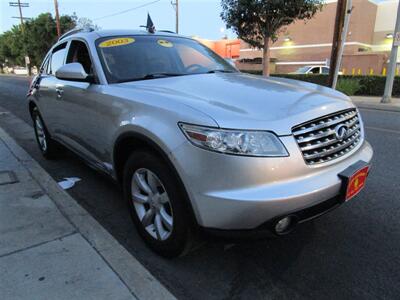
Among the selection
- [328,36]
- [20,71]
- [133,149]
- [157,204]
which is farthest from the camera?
[20,71]

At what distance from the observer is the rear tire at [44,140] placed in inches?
199

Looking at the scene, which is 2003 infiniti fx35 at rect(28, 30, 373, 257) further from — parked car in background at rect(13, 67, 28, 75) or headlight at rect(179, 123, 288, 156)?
parked car in background at rect(13, 67, 28, 75)

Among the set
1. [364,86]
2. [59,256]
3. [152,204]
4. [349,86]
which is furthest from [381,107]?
[59,256]

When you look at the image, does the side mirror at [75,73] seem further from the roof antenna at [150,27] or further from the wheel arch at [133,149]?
the roof antenna at [150,27]

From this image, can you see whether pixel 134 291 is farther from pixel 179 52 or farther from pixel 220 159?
pixel 179 52

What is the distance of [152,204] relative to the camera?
2.65 metres

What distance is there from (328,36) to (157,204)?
39.2 meters

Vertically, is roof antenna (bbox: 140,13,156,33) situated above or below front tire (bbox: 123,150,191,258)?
above

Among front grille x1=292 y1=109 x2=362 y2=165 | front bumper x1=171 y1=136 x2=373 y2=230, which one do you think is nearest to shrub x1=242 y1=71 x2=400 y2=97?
front grille x1=292 y1=109 x2=362 y2=165

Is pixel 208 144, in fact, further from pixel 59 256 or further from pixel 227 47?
pixel 227 47

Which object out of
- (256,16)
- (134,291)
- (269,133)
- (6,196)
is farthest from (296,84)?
(256,16)

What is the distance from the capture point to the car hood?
7.09 ft

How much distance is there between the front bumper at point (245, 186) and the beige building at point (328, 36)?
3581 centimetres

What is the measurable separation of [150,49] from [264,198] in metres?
2.19
